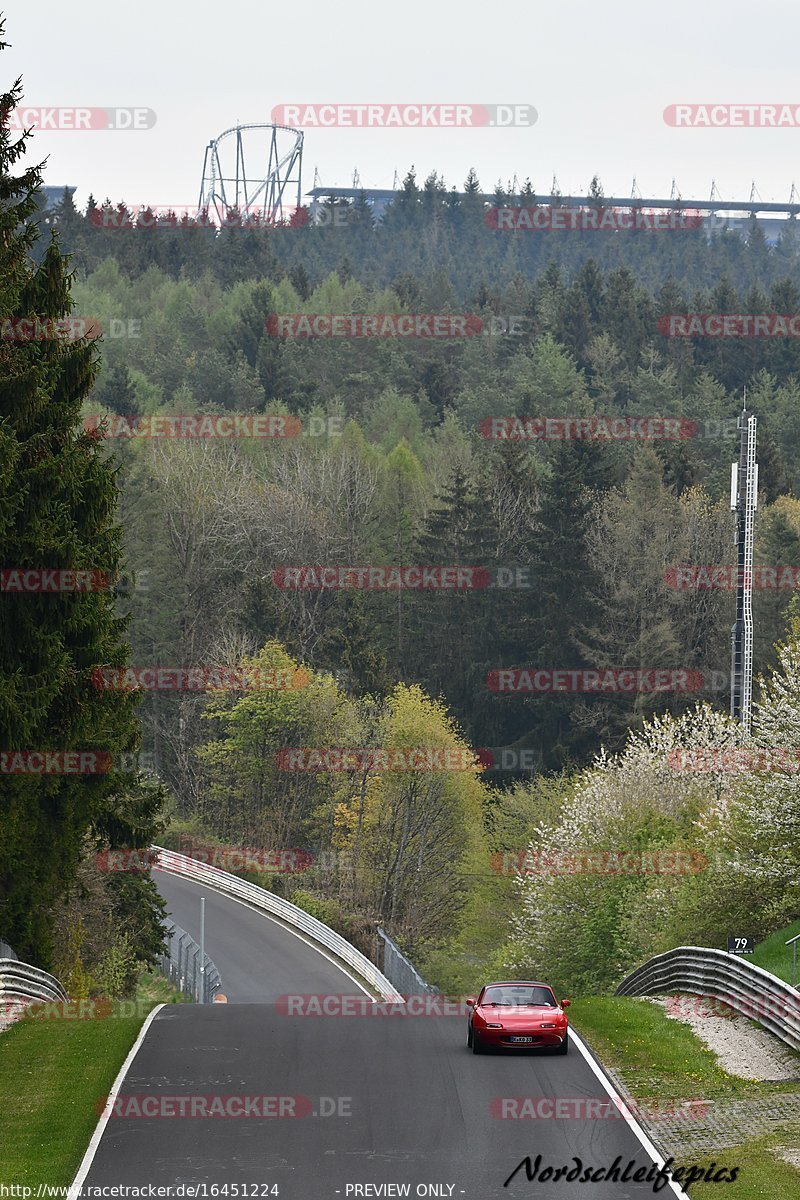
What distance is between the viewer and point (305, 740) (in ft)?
255

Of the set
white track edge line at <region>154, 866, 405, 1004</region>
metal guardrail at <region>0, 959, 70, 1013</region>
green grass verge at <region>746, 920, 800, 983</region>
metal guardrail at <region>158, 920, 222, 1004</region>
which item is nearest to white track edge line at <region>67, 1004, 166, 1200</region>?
metal guardrail at <region>0, 959, 70, 1013</region>

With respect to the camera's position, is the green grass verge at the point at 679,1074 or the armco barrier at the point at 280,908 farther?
the armco barrier at the point at 280,908

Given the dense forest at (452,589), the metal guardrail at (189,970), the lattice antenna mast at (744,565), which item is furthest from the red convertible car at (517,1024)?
the lattice antenna mast at (744,565)

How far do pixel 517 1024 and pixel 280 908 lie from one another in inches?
1617

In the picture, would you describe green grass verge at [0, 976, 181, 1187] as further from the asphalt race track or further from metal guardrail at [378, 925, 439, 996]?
metal guardrail at [378, 925, 439, 996]

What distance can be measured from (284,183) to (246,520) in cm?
5332

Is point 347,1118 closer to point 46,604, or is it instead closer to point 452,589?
point 46,604

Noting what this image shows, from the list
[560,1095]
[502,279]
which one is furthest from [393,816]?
[502,279]

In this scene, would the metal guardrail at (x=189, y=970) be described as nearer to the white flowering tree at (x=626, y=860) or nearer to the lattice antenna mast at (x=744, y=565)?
the white flowering tree at (x=626, y=860)

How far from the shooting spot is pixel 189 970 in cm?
5088

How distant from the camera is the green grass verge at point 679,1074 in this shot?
1608cm

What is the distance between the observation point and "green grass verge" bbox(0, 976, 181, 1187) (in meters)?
16.8

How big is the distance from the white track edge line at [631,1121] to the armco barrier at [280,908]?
24.4 meters

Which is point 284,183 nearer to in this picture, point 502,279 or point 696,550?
point 502,279
